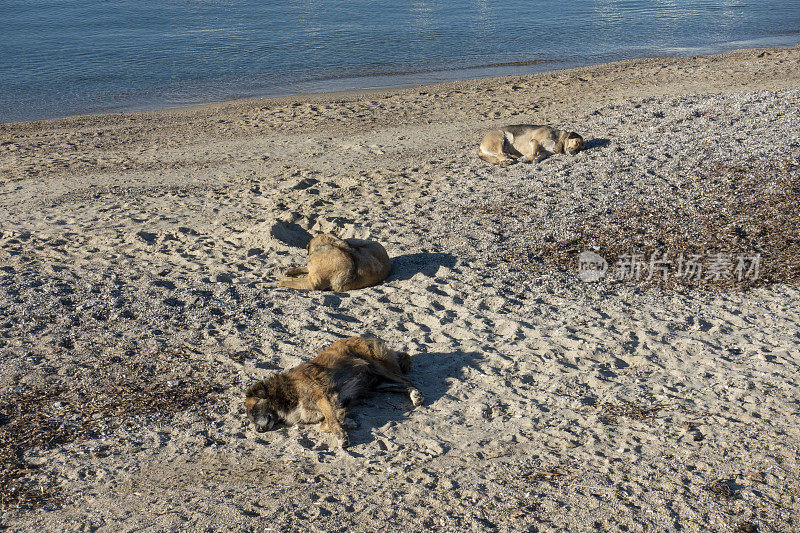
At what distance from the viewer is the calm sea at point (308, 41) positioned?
20656mm

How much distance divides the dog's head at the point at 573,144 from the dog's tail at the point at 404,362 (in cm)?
685

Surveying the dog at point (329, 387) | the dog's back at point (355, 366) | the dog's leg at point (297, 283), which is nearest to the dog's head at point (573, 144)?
the dog's leg at point (297, 283)

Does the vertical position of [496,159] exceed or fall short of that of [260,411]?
it exceeds it

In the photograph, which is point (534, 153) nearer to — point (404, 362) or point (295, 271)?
point (295, 271)

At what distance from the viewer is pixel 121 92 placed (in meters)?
19.9

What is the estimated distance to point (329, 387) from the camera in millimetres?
5352

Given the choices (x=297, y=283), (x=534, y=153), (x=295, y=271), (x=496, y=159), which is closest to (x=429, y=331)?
(x=297, y=283)

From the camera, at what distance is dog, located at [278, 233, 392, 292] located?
754 centimetres

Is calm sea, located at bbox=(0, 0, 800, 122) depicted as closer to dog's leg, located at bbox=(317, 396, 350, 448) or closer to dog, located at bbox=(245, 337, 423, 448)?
dog, located at bbox=(245, 337, 423, 448)

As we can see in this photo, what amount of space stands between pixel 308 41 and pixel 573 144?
17.5m

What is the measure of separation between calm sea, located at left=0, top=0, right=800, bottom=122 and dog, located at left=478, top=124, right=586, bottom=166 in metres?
9.77

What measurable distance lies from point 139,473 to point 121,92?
17.5 metres

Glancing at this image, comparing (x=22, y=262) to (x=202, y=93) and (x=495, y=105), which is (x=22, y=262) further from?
(x=202, y=93)

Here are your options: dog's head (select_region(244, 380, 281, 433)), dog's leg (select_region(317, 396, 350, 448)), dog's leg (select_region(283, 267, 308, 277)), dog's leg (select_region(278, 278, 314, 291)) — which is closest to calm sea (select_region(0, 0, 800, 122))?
dog's leg (select_region(283, 267, 308, 277))
